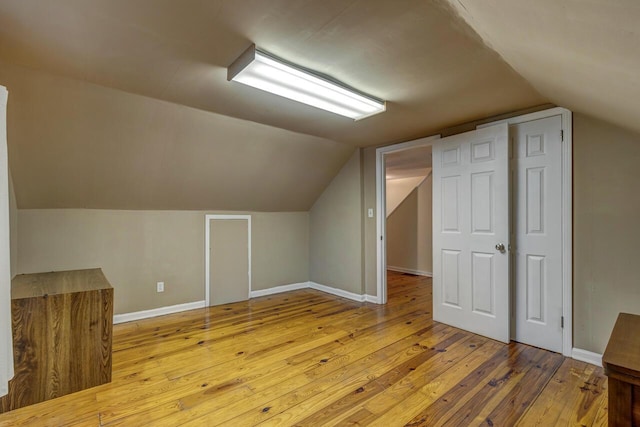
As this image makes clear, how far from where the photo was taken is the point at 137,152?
2898 mm

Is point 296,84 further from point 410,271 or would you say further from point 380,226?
point 410,271

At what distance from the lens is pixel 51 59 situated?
1.84 metres

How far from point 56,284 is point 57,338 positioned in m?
0.42

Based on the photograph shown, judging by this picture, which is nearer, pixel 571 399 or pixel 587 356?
pixel 571 399

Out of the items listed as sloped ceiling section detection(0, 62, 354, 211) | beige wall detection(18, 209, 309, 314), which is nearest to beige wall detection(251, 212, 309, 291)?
beige wall detection(18, 209, 309, 314)

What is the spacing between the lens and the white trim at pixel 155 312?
3.35 metres

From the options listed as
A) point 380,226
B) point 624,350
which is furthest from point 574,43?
point 380,226

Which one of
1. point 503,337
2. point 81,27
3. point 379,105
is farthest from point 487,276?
point 81,27

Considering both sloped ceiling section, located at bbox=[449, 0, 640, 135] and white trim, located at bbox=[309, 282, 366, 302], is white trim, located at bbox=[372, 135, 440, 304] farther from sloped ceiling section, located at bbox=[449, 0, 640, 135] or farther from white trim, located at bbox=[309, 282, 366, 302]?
sloped ceiling section, located at bbox=[449, 0, 640, 135]

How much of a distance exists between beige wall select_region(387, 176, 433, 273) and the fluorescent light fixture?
12.5 feet

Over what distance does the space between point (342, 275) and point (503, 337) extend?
2.13 m

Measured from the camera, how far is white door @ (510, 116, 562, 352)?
101 inches

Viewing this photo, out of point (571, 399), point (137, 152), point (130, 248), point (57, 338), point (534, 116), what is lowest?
point (571, 399)

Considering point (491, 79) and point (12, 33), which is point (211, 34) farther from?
point (491, 79)
